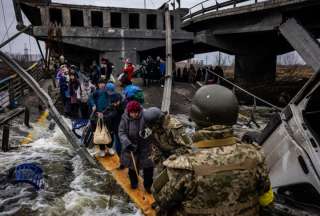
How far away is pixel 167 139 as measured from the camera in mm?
4617

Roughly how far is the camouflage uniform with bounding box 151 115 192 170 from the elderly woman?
58 centimetres

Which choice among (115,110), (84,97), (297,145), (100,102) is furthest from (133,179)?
(84,97)

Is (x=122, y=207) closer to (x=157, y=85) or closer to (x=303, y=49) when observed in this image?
(x=303, y=49)

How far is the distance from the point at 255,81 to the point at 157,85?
8871mm

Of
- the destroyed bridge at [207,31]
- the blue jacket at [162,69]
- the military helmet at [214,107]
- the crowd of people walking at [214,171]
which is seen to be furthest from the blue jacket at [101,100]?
the blue jacket at [162,69]

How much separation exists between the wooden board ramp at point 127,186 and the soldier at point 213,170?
3.26m

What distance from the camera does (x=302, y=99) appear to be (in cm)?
454

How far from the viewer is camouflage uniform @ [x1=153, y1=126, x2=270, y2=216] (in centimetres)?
200

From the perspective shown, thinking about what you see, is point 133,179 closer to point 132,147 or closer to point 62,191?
point 132,147

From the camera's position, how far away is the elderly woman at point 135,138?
5.34 metres

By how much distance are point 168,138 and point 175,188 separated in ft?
8.44

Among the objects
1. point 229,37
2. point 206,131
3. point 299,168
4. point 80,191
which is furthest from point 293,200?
point 229,37

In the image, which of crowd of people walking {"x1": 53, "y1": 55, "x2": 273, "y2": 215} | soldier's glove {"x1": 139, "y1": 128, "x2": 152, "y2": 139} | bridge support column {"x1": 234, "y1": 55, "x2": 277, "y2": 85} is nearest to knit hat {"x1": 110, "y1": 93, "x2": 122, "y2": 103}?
soldier's glove {"x1": 139, "y1": 128, "x2": 152, "y2": 139}

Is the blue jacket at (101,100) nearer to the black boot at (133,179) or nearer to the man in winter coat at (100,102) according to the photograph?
the man in winter coat at (100,102)
